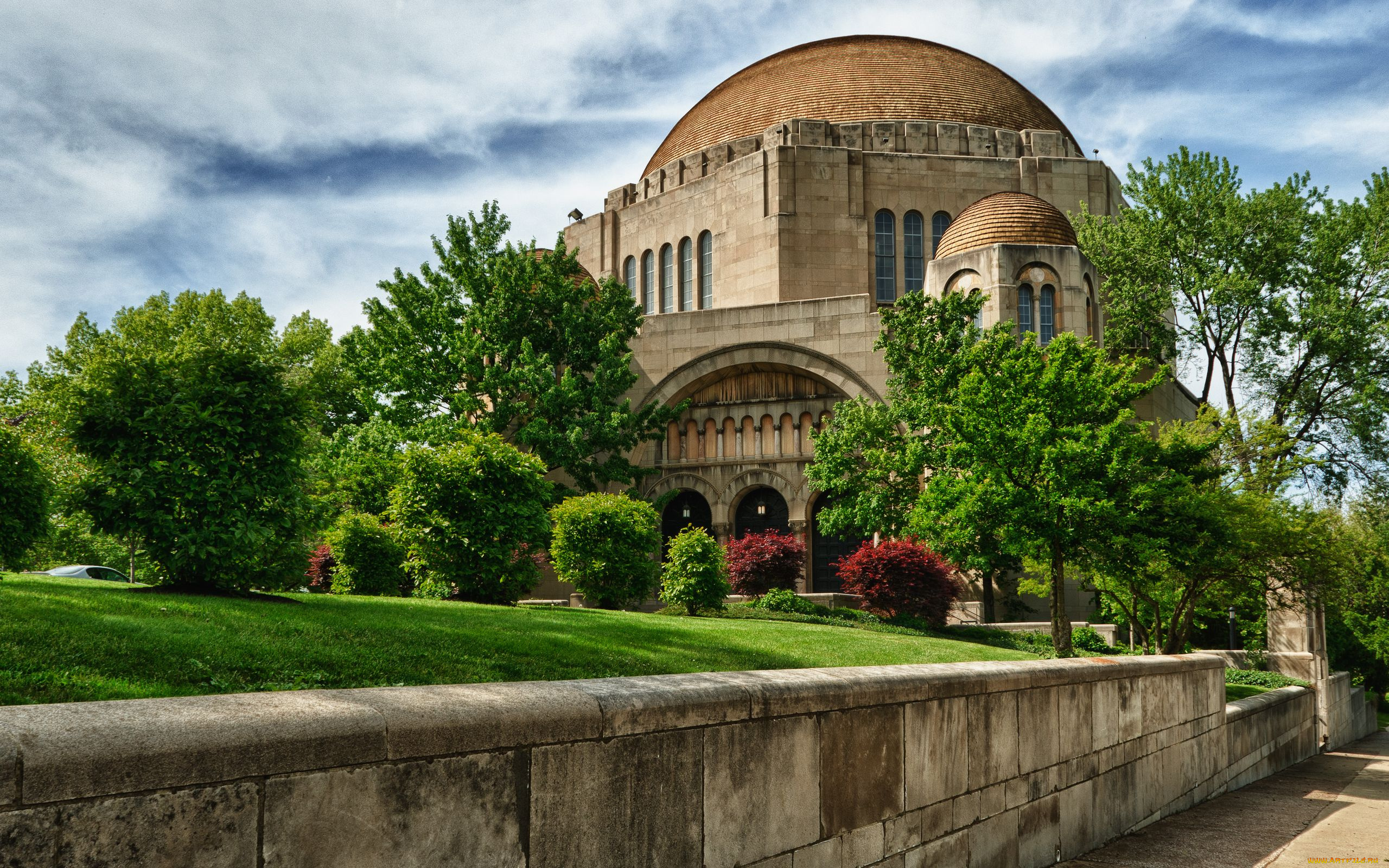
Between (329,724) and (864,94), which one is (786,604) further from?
(864,94)

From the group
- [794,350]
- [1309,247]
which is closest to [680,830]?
[794,350]

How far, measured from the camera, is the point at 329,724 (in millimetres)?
2916

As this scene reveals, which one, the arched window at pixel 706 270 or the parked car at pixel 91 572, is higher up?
the arched window at pixel 706 270

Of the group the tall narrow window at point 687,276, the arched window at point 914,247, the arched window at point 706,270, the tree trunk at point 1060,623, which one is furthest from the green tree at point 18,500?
the arched window at point 914,247

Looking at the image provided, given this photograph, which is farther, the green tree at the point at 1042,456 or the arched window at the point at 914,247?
the arched window at the point at 914,247

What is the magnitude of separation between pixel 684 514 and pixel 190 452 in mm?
22762

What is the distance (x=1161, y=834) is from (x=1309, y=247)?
94.0ft

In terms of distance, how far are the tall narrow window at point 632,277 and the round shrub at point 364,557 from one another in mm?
22920

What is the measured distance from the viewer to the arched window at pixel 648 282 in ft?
130

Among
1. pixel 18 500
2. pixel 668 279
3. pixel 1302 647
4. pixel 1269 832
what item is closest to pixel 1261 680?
pixel 1302 647

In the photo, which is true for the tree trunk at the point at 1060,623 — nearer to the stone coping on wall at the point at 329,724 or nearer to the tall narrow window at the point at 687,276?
the stone coping on wall at the point at 329,724

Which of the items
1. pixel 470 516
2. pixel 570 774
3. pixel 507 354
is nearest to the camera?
pixel 570 774

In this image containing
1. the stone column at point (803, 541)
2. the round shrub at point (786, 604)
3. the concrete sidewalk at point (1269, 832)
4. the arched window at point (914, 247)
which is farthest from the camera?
the arched window at point (914, 247)

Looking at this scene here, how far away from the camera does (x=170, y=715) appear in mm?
2656
